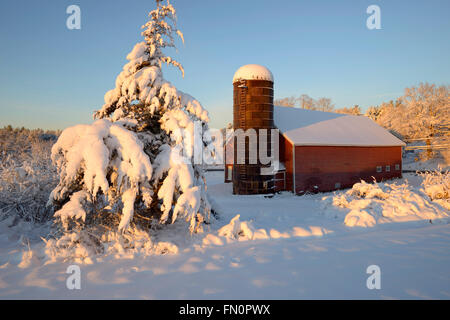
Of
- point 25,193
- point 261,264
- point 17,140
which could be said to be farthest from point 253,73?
point 17,140

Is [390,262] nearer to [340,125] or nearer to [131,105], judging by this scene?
[131,105]

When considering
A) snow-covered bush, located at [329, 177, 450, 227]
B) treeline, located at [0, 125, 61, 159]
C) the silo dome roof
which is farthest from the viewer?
treeline, located at [0, 125, 61, 159]

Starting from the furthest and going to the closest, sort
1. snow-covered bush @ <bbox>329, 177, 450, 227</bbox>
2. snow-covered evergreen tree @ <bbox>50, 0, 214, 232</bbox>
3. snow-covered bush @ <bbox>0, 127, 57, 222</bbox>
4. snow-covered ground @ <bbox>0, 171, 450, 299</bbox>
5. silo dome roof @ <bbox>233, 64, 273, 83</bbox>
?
silo dome roof @ <bbox>233, 64, 273, 83</bbox>, snow-covered bush @ <bbox>329, 177, 450, 227</bbox>, snow-covered bush @ <bbox>0, 127, 57, 222</bbox>, snow-covered evergreen tree @ <bbox>50, 0, 214, 232</bbox>, snow-covered ground @ <bbox>0, 171, 450, 299</bbox>

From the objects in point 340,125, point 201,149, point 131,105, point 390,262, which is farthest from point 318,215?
point 340,125

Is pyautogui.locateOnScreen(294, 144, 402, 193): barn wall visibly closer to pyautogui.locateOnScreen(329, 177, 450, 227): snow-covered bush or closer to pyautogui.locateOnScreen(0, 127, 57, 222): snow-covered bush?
pyautogui.locateOnScreen(329, 177, 450, 227): snow-covered bush

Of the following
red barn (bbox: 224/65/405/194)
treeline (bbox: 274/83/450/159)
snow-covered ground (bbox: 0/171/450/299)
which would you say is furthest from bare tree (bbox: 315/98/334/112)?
snow-covered ground (bbox: 0/171/450/299)

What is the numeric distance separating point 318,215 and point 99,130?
8.18 m

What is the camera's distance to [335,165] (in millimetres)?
19094

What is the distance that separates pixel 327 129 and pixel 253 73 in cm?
836

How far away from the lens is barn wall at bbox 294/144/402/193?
57.2 feet

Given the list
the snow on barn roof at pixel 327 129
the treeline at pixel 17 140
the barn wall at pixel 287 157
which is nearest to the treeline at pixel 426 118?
the snow on barn roof at pixel 327 129

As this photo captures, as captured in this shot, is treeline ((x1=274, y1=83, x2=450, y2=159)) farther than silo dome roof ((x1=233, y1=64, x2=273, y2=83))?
Yes

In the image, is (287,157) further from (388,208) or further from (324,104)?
(324,104)

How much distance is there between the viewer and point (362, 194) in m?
12.1
